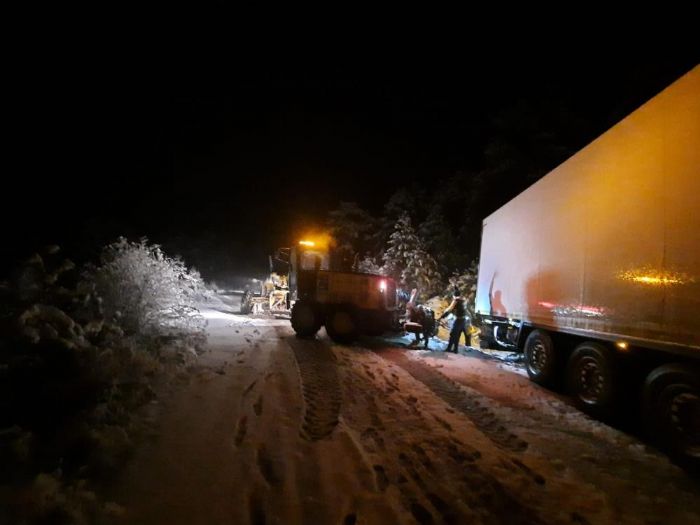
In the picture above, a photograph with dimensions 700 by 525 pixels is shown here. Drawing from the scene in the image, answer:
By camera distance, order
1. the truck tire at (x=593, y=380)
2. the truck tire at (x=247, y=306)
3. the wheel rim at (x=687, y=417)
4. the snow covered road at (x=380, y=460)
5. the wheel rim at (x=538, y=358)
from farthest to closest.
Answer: the truck tire at (x=247, y=306) < the wheel rim at (x=538, y=358) < the truck tire at (x=593, y=380) < the wheel rim at (x=687, y=417) < the snow covered road at (x=380, y=460)

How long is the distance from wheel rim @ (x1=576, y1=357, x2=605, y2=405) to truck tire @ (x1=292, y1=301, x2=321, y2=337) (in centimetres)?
745

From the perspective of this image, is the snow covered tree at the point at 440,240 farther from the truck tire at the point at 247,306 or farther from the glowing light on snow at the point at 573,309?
the glowing light on snow at the point at 573,309

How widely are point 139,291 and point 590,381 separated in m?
8.58

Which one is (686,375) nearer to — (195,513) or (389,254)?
(195,513)

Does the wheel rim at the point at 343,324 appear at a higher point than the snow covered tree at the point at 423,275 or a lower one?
lower

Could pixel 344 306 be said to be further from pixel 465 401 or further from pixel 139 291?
pixel 465 401

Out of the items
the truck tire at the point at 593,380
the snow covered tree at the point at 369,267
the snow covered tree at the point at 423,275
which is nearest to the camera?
the truck tire at the point at 593,380

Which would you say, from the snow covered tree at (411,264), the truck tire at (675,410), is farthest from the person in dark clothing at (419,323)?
the truck tire at (675,410)

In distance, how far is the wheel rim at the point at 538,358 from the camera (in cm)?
838

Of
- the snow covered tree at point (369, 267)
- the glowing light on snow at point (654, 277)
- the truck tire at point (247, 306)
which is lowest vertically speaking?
the truck tire at point (247, 306)

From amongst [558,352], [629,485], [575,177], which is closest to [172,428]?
[629,485]

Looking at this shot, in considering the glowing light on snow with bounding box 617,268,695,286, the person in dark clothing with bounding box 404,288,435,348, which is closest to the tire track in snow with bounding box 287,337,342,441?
the person in dark clothing with bounding box 404,288,435,348

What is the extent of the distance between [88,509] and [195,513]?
2.24 feet

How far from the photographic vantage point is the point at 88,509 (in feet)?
10.1
